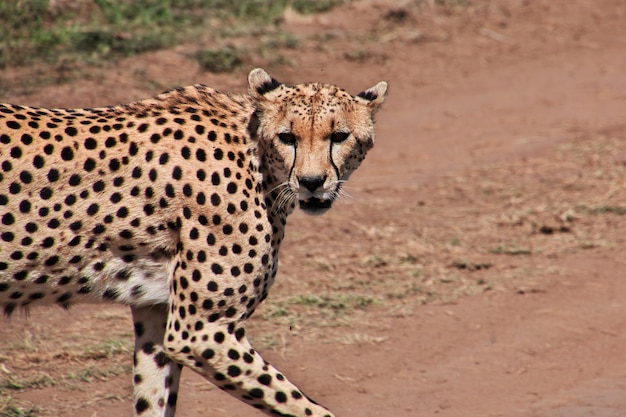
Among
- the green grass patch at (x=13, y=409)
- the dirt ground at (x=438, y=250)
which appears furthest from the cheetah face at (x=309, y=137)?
the green grass patch at (x=13, y=409)

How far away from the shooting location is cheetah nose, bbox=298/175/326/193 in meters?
4.05

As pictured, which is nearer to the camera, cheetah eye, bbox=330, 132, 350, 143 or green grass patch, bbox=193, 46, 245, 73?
cheetah eye, bbox=330, 132, 350, 143

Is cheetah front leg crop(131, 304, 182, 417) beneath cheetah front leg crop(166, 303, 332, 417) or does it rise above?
beneath

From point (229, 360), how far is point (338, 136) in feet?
3.11

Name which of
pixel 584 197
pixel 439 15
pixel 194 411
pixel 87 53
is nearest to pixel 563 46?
pixel 439 15

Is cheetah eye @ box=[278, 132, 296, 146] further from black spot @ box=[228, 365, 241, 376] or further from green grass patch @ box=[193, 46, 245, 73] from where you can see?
green grass patch @ box=[193, 46, 245, 73]

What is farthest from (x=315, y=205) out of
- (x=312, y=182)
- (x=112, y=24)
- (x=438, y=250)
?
A: (x=112, y=24)

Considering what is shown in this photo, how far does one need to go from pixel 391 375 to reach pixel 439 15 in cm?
727

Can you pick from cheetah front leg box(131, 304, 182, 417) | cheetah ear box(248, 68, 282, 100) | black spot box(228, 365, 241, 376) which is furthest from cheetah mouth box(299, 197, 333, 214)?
cheetah front leg box(131, 304, 182, 417)

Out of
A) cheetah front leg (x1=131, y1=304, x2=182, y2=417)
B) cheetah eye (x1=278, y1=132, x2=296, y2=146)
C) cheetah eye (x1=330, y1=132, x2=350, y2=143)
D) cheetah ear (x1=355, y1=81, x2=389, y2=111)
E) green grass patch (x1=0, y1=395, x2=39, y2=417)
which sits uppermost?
cheetah ear (x1=355, y1=81, x2=389, y2=111)

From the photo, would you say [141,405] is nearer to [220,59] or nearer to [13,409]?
[13,409]

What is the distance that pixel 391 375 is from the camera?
18.6 ft

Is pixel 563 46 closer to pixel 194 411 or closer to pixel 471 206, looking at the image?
pixel 471 206

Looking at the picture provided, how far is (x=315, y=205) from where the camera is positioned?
13.6 ft
